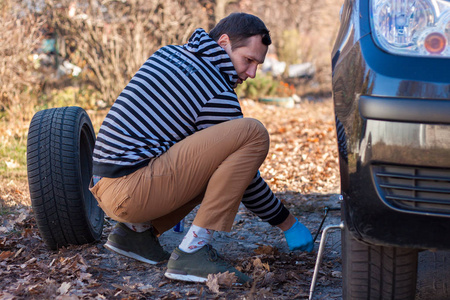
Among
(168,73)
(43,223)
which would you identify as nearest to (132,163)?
(168,73)

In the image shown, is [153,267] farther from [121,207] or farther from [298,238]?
[298,238]

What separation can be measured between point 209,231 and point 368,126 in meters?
1.05

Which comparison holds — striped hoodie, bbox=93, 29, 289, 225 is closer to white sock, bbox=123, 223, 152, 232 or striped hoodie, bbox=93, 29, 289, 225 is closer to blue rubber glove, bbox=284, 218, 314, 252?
white sock, bbox=123, 223, 152, 232

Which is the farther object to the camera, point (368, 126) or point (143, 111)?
point (143, 111)

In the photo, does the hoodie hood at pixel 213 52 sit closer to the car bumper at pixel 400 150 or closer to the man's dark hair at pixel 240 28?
the man's dark hair at pixel 240 28

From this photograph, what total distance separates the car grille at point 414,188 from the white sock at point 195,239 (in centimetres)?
100

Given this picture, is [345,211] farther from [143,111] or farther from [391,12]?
[143,111]

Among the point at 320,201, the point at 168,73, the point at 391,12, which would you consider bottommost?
the point at 320,201

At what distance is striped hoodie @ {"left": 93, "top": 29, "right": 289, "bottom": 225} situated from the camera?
236cm

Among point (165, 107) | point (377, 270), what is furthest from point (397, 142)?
point (165, 107)

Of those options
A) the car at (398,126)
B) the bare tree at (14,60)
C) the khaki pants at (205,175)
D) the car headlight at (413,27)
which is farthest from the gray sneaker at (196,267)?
the bare tree at (14,60)

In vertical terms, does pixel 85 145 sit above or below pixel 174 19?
below

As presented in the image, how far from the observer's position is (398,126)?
4.99 ft

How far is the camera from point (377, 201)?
5.17 ft
